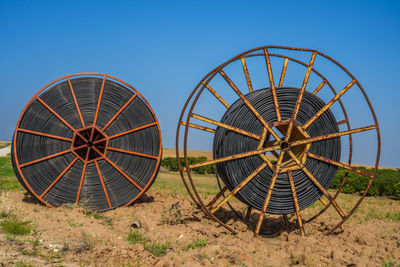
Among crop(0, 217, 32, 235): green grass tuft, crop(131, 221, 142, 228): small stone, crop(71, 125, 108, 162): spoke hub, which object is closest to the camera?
crop(0, 217, 32, 235): green grass tuft

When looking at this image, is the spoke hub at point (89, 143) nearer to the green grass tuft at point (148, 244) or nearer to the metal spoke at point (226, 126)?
the green grass tuft at point (148, 244)

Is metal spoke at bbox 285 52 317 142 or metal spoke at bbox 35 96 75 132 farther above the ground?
metal spoke at bbox 285 52 317 142

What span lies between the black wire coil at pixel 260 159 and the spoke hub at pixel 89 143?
335 centimetres

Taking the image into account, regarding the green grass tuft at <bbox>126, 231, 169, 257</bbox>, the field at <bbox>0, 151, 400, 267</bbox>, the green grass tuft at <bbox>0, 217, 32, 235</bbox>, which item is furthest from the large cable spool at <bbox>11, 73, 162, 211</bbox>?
the green grass tuft at <bbox>126, 231, 169, 257</bbox>

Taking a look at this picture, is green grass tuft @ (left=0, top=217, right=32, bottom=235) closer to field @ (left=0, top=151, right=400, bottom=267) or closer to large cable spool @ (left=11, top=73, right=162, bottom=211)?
field @ (left=0, top=151, right=400, bottom=267)

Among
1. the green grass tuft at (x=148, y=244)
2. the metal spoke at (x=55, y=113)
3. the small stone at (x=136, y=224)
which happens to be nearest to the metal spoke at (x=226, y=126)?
the green grass tuft at (x=148, y=244)

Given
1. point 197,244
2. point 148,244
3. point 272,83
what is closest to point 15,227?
point 148,244

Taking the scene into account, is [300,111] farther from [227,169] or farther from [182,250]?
[182,250]

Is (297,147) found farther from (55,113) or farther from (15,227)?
(15,227)

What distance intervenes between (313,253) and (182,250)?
2468 mm

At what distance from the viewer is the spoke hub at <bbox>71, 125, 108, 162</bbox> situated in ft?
33.3

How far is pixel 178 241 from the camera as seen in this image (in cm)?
796

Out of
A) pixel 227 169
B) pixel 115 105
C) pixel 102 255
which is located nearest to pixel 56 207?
pixel 115 105

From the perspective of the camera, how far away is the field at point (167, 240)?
663 cm
